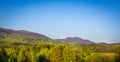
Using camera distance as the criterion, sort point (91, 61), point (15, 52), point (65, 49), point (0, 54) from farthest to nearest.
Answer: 1. point (15, 52)
2. point (65, 49)
3. point (91, 61)
4. point (0, 54)

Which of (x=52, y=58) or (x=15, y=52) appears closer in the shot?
(x=52, y=58)

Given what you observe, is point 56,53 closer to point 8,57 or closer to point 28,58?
point 28,58

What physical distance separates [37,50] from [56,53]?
2140cm

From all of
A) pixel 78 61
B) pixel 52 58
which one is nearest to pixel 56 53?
pixel 52 58

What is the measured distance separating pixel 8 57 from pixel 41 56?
17.9m

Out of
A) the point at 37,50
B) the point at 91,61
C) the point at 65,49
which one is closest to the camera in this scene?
the point at 91,61

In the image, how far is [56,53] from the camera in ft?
374

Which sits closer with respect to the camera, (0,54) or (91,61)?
(0,54)

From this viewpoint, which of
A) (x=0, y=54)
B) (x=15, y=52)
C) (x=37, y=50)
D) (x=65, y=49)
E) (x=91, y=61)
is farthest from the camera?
(x=37, y=50)

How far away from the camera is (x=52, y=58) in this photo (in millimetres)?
113250

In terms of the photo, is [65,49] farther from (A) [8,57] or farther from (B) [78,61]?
(A) [8,57]

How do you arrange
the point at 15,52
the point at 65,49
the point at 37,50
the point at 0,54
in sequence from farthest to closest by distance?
1. the point at 37,50
2. the point at 15,52
3. the point at 65,49
4. the point at 0,54

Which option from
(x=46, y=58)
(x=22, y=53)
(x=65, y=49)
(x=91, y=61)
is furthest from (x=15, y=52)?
(x=91, y=61)

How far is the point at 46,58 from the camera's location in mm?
119875
